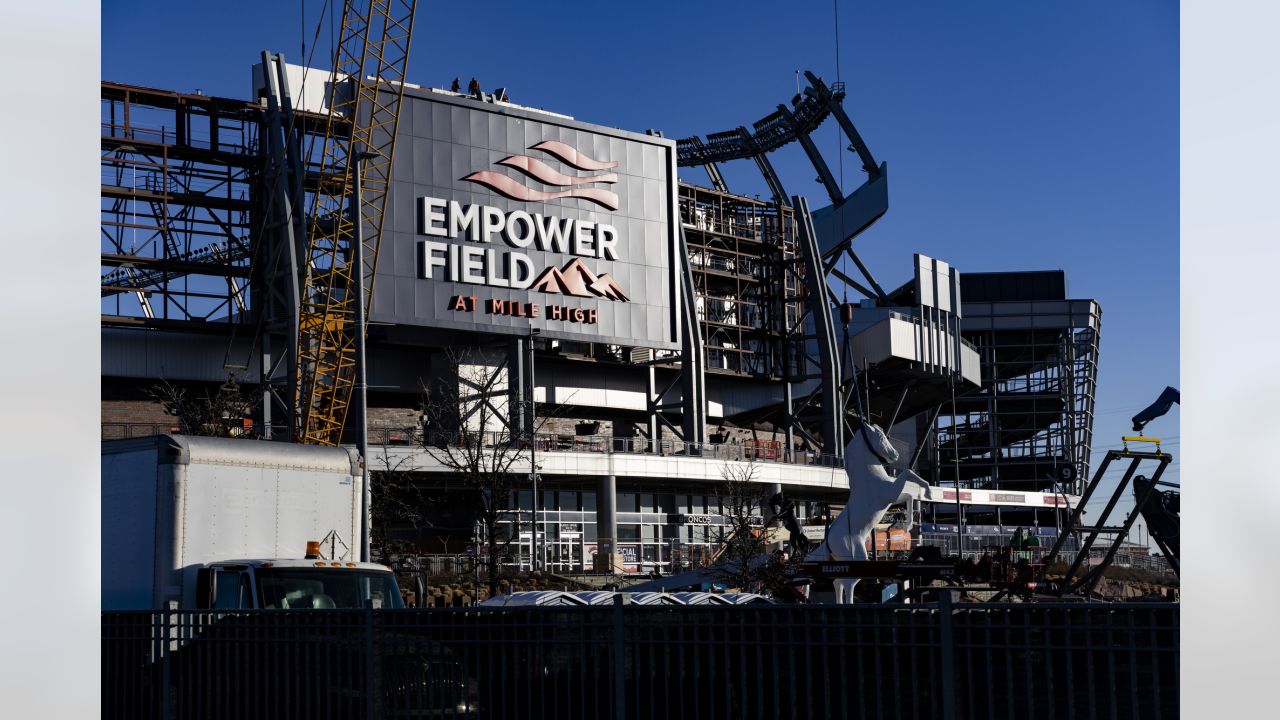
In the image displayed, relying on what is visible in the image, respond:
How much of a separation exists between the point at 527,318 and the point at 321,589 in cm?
6242

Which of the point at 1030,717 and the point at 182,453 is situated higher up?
the point at 182,453

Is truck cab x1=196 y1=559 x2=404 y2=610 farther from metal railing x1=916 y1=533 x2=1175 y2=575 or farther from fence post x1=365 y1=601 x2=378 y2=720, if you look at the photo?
metal railing x1=916 y1=533 x2=1175 y2=575

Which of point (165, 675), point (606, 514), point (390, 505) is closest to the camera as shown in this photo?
point (165, 675)

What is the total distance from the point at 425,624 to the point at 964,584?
79.6 feet

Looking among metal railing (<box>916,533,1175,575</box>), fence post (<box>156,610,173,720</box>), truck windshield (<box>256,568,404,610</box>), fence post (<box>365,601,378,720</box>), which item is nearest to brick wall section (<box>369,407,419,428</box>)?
metal railing (<box>916,533,1175,575</box>)

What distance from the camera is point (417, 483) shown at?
3054 inches

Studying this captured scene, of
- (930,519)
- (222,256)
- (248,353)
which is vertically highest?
(222,256)

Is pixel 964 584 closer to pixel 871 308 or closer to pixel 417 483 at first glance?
pixel 417 483

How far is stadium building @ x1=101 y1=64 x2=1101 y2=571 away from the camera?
250 feet

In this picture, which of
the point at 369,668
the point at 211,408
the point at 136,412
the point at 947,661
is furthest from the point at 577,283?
the point at 947,661

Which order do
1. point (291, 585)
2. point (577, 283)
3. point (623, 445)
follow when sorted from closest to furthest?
point (291, 585), point (577, 283), point (623, 445)

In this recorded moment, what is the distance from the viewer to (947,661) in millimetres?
10812

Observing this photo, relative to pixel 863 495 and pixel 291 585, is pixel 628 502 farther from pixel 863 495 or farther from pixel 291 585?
pixel 291 585
